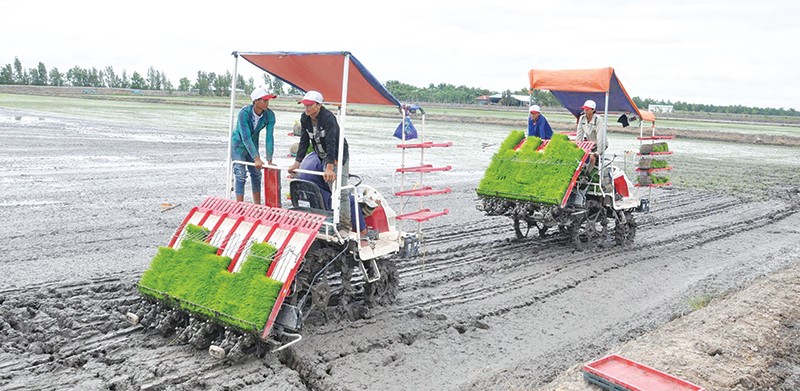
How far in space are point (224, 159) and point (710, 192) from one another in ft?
46.4

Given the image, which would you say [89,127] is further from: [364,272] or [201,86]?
[201,86]

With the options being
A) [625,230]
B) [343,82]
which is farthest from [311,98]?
[625,230]

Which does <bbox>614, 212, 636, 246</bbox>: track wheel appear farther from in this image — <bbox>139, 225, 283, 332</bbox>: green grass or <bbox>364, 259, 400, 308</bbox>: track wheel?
<bbox>139, 225, 283, 332</bbox>: green grass

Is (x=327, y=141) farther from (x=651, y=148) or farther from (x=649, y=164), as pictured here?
(x=649, y=164)

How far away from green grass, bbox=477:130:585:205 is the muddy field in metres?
0.92

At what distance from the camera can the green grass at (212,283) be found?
6.14 meters

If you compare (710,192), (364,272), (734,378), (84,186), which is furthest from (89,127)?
(734,378)

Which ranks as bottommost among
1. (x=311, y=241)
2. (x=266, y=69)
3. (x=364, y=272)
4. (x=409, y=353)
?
(x=409, y=353)

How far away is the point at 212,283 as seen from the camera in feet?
21.2

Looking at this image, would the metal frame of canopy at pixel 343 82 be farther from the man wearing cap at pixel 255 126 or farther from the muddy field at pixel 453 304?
the muddy field at pixel 453 304

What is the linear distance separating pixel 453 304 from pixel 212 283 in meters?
2.97

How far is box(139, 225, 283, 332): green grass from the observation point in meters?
6.14

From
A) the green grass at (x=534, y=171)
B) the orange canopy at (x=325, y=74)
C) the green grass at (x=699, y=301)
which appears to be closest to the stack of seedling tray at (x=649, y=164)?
the green grass at (x=534, y=171)

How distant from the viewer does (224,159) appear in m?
21.8
